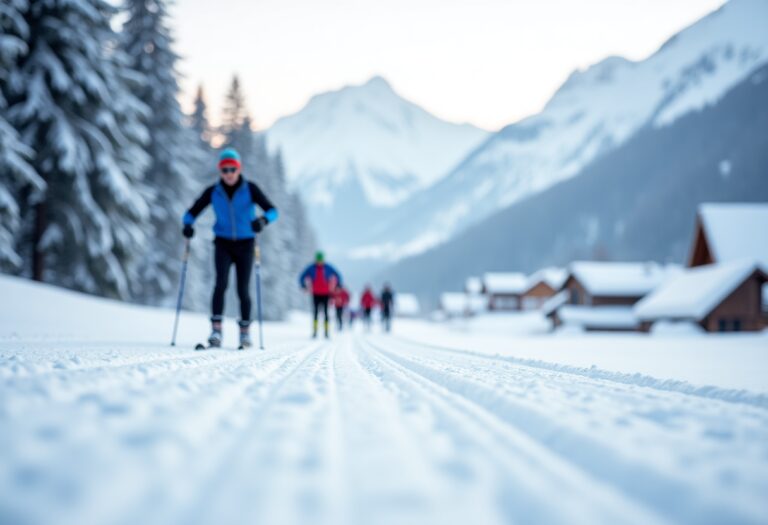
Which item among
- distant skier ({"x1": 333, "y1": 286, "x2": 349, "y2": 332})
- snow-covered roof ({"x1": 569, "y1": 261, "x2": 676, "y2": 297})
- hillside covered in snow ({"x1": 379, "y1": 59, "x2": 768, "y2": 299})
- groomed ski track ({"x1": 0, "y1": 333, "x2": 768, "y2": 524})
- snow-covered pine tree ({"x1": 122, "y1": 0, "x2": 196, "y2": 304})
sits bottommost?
groomed ski track ({"x1": 0, "y1": 333, "x2": 768, "y2": 524})

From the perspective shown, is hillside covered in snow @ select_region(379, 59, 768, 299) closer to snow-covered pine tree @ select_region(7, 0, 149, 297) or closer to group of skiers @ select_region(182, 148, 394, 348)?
snow-covered pine tree @ select_region(7, 0, 149, 297)

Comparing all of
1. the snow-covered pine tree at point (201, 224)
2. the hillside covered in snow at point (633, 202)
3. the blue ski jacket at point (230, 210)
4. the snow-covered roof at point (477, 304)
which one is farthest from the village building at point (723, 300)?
the hillside covered in snow at point (633, 202)

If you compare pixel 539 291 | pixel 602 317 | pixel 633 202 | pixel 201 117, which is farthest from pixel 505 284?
pixel 633 202

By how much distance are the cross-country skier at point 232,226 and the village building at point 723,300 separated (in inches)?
1026

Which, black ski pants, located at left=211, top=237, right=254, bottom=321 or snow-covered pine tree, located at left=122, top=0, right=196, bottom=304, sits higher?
snow-covered pine tree, located at left=122, top=0, right=196, bottom=304

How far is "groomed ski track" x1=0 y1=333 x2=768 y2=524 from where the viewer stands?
3.55ft

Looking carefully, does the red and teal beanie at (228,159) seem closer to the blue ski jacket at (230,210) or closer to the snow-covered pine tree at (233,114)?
the blue ski jacket at (230,210)

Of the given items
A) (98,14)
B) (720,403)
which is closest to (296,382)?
(720,403)

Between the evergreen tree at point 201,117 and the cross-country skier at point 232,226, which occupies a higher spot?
the evergreen tree at point 201,117

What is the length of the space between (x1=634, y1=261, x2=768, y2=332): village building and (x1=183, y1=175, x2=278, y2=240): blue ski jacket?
26152 millimetres

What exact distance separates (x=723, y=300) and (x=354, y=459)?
30.9 m

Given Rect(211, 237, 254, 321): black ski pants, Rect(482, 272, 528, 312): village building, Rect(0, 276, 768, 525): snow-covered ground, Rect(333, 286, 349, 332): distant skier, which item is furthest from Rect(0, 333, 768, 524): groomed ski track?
Rect(482, 272, 528, 312): village building

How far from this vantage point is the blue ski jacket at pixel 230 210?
6211mm

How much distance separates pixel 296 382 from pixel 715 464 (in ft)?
6.65
